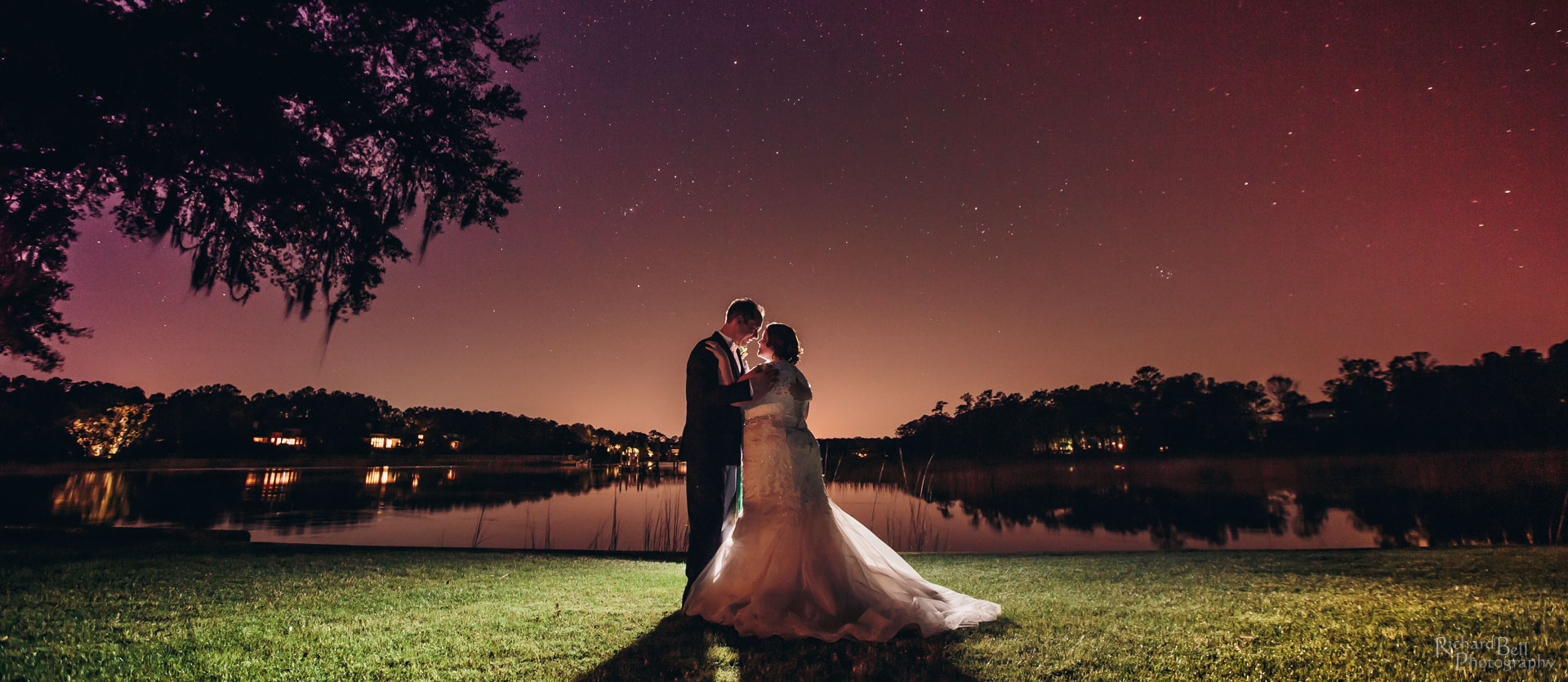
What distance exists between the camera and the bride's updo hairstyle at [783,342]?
5512 mm

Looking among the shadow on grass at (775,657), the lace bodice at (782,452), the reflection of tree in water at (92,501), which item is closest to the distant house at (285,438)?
the reflection of tree in water at (92,501)

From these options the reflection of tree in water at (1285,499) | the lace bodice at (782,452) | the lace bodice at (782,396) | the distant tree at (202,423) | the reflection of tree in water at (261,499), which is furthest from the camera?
the distant tree at (202,423)

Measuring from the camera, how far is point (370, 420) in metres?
125

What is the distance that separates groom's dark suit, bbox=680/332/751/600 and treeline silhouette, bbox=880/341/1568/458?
144 ft

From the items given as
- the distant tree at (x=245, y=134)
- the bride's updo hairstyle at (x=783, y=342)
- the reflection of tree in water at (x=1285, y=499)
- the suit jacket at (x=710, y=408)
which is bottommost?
the reflection of tree in water at (x=1285, y=499)

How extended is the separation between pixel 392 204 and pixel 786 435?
7.22 metres

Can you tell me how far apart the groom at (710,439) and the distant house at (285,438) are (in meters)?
134

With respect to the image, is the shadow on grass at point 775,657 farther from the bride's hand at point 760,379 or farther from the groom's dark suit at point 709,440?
the bride's hand at point 760,379

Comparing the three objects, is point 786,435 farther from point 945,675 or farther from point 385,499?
point 385,499

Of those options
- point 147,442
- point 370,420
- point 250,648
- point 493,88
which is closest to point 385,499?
point 493,88

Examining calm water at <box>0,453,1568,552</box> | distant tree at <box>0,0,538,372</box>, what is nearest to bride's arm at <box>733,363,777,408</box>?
distant tree at <box>0,0,538,372</box>

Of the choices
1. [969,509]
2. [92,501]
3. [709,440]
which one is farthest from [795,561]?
[92,501]

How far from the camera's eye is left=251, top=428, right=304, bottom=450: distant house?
363 feet

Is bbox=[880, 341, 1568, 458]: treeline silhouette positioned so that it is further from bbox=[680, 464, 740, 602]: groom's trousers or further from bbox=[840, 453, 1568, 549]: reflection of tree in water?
bbox=[680, 464, 740, 602]: groom's trousers
